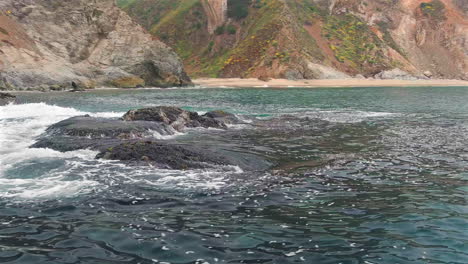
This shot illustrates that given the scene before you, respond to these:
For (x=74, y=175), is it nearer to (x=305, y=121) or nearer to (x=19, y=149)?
(x=19, y=149)

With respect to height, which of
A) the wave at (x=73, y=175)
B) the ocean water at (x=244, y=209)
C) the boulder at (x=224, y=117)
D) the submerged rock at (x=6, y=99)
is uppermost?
the submerged rock at (x=6, y=99)

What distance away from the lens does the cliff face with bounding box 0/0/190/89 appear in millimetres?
70250

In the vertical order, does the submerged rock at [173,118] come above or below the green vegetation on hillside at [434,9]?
below

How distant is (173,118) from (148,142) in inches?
445

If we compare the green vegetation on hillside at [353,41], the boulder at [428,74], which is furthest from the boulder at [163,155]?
the boulder at [428,74]

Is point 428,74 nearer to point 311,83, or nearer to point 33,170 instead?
point 311,83

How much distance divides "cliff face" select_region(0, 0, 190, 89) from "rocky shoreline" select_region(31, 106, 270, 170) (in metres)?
47.6

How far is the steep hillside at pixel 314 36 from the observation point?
399ft

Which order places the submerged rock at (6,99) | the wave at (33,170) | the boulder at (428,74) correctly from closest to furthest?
the wave at (33,170) → the submerged rock at (6,99) → the boulder at (428,74)

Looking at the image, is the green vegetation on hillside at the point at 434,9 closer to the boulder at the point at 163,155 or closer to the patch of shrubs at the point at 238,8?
the patch of shrubs at the point at 238,8

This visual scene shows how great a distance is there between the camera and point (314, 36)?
442 feet

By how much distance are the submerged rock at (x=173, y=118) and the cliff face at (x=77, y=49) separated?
151 ft

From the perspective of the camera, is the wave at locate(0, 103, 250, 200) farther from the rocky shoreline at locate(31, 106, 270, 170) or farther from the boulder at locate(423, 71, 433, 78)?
the boulder at locate(423, 71, 433, 78)

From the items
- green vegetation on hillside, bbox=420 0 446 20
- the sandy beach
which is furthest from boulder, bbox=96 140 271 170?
green vegetation on hillside, bbox=420 0 446 20
